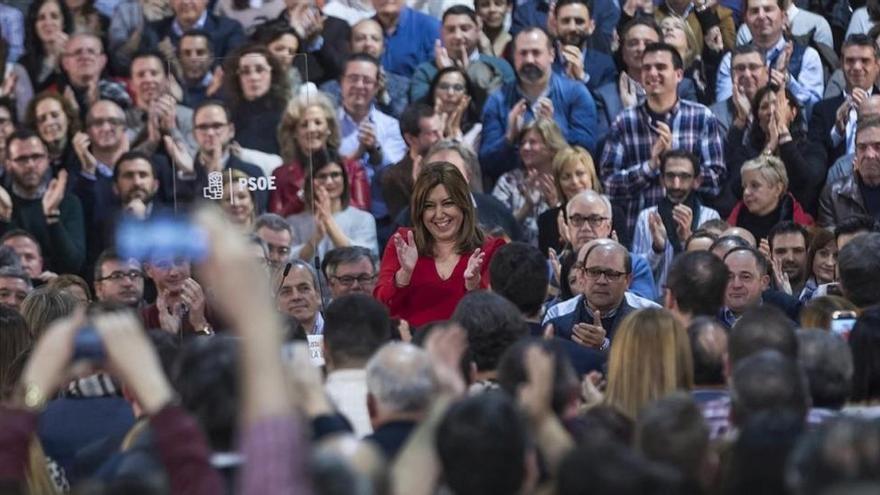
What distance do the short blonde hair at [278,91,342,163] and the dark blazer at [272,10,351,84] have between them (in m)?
1.47

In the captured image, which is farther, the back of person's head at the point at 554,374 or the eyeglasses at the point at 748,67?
the eyeglasses at the point at 748,67

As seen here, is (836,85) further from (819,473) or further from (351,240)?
(819,473)

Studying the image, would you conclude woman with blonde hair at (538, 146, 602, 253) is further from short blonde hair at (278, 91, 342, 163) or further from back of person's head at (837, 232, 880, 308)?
back of person's head at (837, 232, 880, 308)

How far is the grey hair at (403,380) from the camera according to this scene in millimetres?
6070

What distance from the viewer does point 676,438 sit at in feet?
18.4

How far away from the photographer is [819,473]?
4.94 m

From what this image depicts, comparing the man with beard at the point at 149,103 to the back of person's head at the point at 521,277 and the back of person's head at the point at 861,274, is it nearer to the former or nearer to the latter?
the back of person's head at the point at 521,277

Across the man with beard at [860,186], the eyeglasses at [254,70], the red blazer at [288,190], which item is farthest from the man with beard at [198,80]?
the man with beard at [860,186]

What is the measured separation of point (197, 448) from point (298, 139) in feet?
20.5

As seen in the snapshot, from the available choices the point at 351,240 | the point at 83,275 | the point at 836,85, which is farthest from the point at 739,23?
the point at 83,275

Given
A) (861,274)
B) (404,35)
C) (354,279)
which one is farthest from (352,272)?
(404,35)

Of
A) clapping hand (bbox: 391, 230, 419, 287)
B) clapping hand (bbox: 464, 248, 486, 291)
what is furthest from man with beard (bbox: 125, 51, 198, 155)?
clapping hand (bbox: 464, 248, 486, 291)

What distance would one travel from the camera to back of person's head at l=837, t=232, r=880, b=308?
8484 millimetres

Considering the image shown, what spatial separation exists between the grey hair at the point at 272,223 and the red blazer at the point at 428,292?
1582 mm
